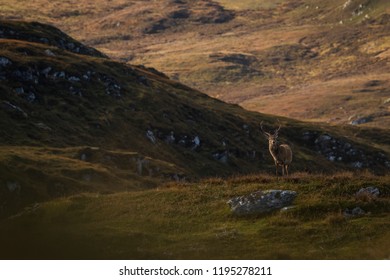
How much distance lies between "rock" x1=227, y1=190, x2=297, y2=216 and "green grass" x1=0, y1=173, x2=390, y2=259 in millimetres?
431

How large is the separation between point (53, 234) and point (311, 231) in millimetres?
13019

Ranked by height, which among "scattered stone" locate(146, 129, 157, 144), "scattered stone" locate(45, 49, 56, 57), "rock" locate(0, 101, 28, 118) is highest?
"scattered stone" locate(45, 49, 56, 57)

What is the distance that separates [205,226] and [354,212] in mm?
7363

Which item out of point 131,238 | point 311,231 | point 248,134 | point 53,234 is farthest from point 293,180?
point 248,134

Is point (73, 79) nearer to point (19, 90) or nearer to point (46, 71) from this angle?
point (46, 71)

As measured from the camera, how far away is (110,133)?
8531cm

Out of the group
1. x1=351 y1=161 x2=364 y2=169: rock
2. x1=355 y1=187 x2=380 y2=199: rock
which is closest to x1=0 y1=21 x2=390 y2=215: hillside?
x1=351 y1=161 x2=364 y2=169: rock

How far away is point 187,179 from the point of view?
2896 inches

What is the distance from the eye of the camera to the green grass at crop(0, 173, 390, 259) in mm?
29406

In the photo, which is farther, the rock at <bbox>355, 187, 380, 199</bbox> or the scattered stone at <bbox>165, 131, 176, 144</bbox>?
the scattered stone at <bbox>165, 131, 176, 144</bbox>

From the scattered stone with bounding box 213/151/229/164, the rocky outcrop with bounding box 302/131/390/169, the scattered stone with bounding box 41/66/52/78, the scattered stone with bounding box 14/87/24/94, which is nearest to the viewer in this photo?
the scattered stone with bounding box 14/87/24/94

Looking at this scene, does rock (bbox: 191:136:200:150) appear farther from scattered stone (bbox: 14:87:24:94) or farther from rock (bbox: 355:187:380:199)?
rock (bbox: 355:187:380:199)

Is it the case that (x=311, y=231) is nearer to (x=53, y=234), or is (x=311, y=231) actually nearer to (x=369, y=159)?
(x=53, y=234)

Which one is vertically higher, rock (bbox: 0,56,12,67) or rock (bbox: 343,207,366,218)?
rock (bbox: 0,56,12,67)
